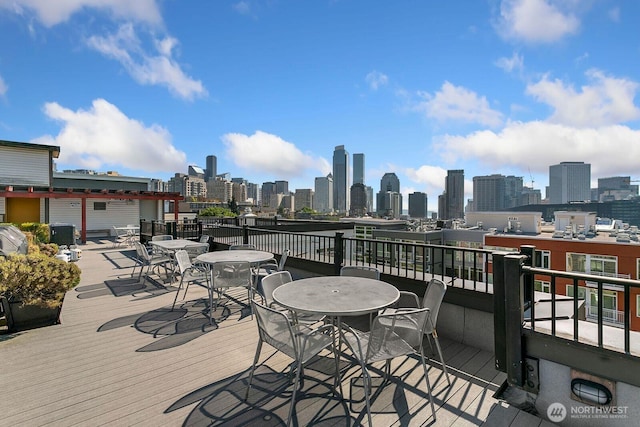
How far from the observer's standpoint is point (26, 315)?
3.50 m

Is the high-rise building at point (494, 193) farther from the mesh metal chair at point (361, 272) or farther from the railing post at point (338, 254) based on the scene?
the mesh metal chair at point (361, 272)

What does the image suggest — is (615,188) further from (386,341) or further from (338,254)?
(386,341)

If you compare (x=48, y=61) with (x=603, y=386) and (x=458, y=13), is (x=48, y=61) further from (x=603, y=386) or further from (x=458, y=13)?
(x=603, y=386)

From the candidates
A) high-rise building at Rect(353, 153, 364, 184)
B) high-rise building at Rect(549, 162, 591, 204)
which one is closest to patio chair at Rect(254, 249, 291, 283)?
high-rise building at Rect(549, 162, 591, 204)

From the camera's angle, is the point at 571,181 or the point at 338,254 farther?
the point at 571,181

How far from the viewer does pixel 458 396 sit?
2.32 meters

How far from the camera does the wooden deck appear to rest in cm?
204

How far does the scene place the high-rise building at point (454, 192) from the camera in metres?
85.2

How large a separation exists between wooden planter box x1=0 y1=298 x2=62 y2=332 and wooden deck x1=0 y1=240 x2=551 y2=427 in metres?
0.15

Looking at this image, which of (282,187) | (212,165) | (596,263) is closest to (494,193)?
(596,263)

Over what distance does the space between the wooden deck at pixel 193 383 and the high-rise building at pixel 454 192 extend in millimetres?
90189

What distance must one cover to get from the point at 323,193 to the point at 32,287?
361 ft

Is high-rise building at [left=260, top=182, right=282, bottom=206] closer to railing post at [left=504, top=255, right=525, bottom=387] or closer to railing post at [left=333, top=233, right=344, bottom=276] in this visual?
railing post at [left=333, top=233, right=344, bottom=276]

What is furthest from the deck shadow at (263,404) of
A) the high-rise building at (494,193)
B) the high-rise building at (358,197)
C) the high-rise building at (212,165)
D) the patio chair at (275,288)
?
the high-rise building at (212,165)
